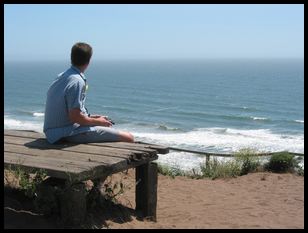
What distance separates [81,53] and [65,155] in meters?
1.12

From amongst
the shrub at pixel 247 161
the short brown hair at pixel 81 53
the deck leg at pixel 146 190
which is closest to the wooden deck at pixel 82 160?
the deck leg at pixel 146 190

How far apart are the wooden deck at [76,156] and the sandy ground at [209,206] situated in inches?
21.0

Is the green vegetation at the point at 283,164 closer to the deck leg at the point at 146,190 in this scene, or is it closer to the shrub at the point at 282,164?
the shrub at the point at 282,164

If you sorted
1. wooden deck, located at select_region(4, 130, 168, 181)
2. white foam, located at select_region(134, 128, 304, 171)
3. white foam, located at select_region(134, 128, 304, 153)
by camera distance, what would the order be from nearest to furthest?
wooden deck, located at select_region(4, 130, 168, 181) < white foam, located at select_region(134, 128, 304, 171) < white foam, located at select_region(134, 128, 304, 153)

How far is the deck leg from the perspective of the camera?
5836 millimetres

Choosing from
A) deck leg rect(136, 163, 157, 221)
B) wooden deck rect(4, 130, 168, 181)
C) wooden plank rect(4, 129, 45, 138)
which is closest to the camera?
wooden deck rect(4, 130, 168, 181)

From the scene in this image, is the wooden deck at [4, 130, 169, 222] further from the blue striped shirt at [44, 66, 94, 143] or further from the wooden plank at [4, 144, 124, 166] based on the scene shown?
the blue striped shirt at [44, 66, 94, 143]

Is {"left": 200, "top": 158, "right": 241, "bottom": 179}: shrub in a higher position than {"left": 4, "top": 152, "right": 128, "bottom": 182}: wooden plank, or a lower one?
lower

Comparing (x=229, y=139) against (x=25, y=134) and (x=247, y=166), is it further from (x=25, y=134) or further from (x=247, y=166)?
(x=25, y=134)

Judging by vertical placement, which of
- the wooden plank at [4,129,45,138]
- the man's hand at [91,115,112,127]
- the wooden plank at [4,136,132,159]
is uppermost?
the man's hand at [91,115,112,127]


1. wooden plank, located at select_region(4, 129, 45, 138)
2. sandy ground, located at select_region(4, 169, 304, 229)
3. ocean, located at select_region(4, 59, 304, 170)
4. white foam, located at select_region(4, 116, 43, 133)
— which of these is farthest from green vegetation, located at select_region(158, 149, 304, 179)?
white foam, located at select_region(4, 116, 43, 133)

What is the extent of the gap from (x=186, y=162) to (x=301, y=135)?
1844cm

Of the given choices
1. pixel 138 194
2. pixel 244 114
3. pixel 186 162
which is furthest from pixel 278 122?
pixel 138 194

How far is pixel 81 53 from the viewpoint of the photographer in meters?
5.53
